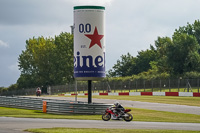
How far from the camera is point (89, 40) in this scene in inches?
1377

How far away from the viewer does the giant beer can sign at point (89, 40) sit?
114 ft

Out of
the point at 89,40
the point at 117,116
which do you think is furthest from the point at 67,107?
the point at 117,116

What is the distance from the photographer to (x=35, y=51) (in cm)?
13975

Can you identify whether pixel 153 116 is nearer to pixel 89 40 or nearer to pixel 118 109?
pixel 118 109

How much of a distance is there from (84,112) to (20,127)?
10987 millimetres

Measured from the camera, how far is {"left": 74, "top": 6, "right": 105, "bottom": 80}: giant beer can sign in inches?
1371

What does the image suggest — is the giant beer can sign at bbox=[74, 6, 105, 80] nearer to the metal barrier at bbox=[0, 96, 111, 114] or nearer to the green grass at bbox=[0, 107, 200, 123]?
the metal barrier at bbox=[0, 96, 111, 114]

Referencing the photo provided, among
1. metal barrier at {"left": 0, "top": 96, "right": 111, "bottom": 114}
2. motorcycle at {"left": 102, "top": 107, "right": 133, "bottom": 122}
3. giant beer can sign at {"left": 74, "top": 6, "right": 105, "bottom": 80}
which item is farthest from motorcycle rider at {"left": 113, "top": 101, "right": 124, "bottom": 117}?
giant beer can sign at {"left": 74, "top": 6, "right": 105, "bottom": 80}

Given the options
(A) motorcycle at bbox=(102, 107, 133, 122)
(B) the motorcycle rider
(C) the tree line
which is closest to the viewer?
(A) motorcycle at bbox=(102, 107, 133, 122)

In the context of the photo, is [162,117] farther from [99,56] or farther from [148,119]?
[99,56]

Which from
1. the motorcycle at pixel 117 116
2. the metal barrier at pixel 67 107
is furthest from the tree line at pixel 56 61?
the motorcycle at pixel 117 116

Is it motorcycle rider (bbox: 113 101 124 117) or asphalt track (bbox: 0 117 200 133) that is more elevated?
motorcycle rider (bbox: 113 101 124 117)

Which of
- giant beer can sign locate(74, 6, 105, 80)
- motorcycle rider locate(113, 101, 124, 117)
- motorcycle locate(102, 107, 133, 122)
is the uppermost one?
giant beer can sign locate(74, 6, 105, 80)

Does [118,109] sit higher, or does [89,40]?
[89,40]
